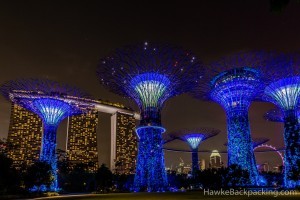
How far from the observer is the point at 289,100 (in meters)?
51.8

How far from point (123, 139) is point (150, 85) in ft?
435

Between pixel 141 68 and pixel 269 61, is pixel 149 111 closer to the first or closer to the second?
pixel 141 68

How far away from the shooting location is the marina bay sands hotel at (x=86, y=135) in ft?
465

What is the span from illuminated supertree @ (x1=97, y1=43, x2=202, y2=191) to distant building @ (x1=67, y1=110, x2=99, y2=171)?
117049 millimetres

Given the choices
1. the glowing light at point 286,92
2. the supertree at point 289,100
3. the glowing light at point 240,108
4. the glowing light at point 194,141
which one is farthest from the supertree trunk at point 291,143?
the glowing light at point 194,141

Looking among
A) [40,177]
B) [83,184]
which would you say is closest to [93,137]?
[83,184]

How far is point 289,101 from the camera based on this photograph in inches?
2036

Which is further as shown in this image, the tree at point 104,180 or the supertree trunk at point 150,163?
the tree at point 104,180

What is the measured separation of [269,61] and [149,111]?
63.8 feet

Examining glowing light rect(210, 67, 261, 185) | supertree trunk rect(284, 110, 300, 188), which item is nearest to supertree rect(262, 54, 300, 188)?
supertree trunk rect(284, 110, 300, 188)

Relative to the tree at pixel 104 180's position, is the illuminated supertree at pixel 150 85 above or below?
above

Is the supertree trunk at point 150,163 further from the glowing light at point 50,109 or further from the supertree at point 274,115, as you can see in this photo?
the supertree at point 274,115

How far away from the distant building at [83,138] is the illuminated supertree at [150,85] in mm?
117049

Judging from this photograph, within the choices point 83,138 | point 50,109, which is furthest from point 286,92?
point 83,138
